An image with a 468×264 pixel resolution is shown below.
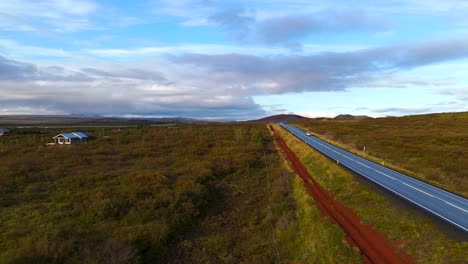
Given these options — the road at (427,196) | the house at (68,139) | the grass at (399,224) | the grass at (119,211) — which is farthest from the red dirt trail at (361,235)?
the house at (68,139)

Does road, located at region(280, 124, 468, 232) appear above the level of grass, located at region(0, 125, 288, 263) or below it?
above

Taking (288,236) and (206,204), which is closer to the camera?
(288,236)

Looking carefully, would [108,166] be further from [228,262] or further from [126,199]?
[228,262]

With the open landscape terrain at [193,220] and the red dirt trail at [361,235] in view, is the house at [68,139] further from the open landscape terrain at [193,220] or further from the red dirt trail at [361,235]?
the red dirt trail at [361,235]

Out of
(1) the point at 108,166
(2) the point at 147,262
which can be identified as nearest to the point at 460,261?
(2) the point at 147,262

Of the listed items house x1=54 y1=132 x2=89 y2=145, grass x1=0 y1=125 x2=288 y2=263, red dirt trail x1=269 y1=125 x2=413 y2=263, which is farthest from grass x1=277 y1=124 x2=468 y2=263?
house x1=54 y1=132 x2=89 y2=145

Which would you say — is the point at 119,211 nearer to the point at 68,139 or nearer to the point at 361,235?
the point at 361,235

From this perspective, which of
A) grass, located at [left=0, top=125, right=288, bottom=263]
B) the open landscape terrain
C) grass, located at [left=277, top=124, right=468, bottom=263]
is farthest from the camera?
grass, located at [left=0, top=125, right=288, bottom=263]

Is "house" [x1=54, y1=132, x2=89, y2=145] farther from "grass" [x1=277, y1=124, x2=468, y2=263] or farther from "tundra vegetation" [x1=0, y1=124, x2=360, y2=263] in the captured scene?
"grass" [x1=277, y1=124, x2=468, y2=263]
